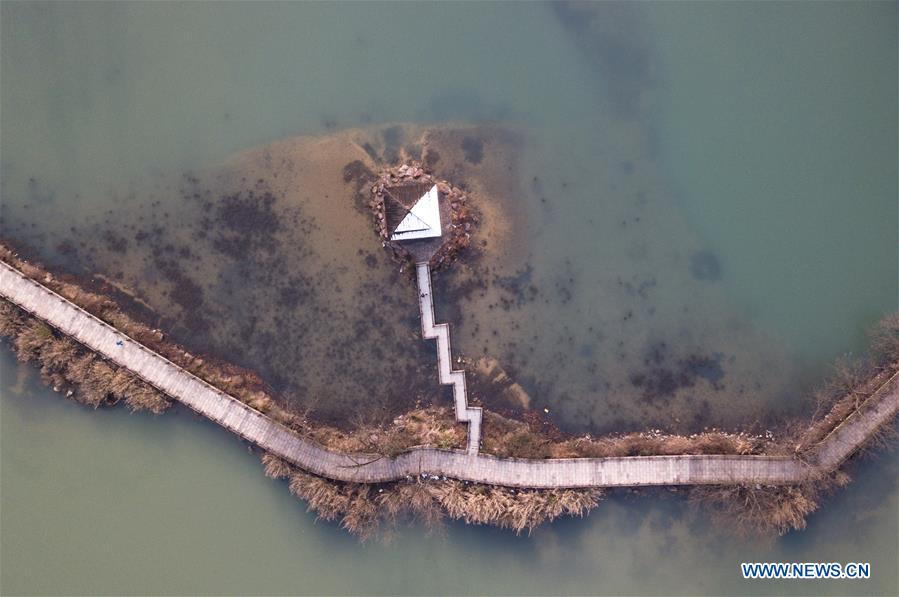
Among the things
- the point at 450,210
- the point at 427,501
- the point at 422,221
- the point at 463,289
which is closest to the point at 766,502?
the point at 427,501

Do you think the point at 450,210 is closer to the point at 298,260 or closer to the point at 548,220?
the point at 548,220

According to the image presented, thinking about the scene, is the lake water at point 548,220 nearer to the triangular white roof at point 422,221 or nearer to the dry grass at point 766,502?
the dry grass at point 766,502

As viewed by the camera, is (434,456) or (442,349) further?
(442,349)

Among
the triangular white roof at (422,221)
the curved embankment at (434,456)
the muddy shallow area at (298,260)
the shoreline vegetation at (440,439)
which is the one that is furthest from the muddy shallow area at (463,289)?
the triangular white roof at (422,221)

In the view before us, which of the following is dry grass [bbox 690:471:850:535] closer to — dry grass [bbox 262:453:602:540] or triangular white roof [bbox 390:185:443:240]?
dry grass [bbox 262:453:602:540]

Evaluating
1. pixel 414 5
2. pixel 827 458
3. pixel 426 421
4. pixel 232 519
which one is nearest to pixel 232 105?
pixel 414 5

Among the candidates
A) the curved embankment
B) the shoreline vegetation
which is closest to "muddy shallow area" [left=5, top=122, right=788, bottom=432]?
the shoreline vegetation
